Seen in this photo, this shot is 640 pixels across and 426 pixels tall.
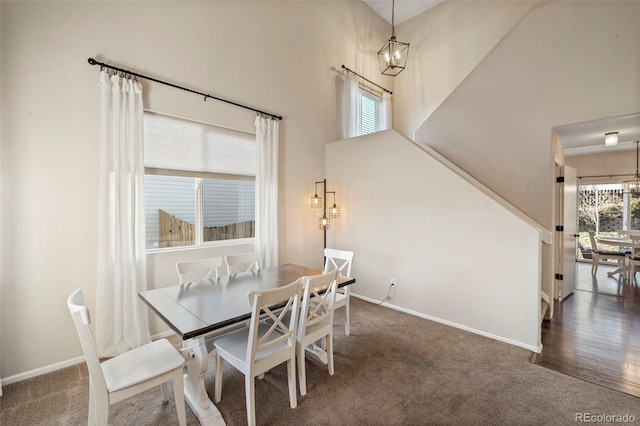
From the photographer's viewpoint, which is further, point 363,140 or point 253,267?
point 363,140

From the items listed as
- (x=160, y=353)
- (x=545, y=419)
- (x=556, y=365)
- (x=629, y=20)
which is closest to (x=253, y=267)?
(x=160, y=353)

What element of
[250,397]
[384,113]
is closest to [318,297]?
[250,397]

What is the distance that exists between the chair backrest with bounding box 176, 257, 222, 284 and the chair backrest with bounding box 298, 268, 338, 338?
117 cm

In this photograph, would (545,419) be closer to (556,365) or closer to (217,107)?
(556,365)

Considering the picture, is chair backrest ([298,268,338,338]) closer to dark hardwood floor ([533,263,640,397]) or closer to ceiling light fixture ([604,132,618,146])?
dark hardwood floor ([533,263,640,397])

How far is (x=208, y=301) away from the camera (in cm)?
204

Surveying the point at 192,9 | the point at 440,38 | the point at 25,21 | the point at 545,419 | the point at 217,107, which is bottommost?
the point at 545,419

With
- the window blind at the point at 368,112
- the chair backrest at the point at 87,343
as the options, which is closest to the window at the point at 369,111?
the window blind at the point at 368,112

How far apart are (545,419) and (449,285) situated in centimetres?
157

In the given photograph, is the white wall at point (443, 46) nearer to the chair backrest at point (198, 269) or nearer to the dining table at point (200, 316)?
the chair backrest at point (198, 269)

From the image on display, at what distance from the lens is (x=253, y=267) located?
11.6 ft

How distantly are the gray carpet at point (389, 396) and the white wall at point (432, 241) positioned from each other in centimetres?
53

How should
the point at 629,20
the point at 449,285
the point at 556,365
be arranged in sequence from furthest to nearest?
the point at 449,285, the point at 629,20, the point at 556,365

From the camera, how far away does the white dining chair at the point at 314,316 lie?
1998mm
